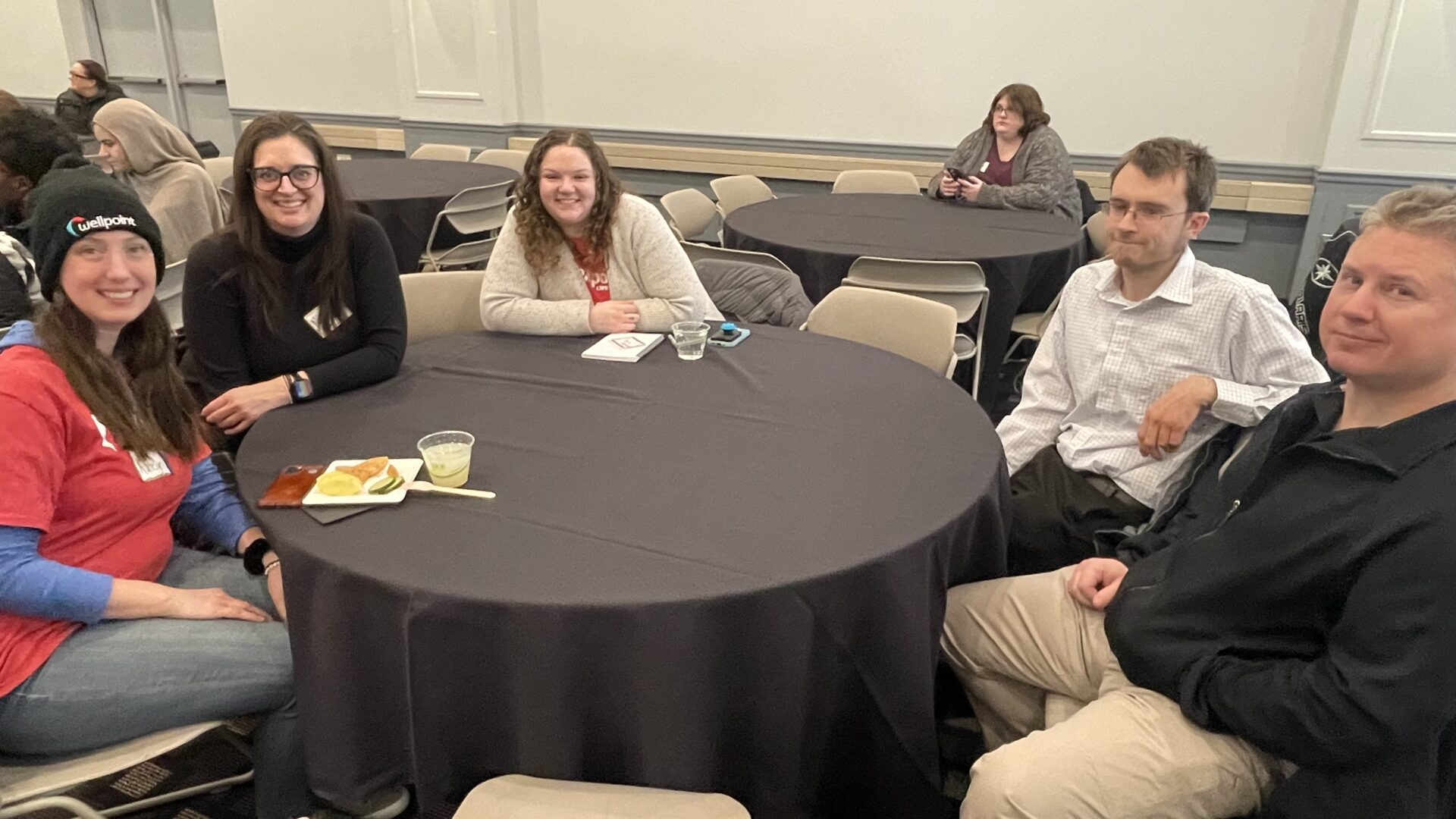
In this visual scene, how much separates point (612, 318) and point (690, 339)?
1.07 feet

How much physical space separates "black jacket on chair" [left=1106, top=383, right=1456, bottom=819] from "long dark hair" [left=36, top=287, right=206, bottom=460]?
1.81 metres

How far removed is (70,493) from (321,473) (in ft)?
1.31

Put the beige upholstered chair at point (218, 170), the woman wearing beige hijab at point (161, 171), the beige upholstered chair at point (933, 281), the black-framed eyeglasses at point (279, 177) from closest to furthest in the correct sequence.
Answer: the black-framed eyeglasses at point (279, 177)
the beige upholstered chair at point (933, 281)
the woman wearing beige hijab at point (161, 171)
the beige upholstered chair at point (218, 170)

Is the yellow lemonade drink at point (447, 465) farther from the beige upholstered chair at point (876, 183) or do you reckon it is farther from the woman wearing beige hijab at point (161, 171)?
the beige upholstered chair at point (876, 183)

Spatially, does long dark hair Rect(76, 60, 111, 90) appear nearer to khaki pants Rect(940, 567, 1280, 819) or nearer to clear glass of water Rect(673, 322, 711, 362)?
clear glass of water Rect(673, 322, 711, 362)

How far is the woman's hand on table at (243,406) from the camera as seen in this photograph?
6.73 feet

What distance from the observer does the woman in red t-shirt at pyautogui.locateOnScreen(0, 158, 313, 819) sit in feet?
4.74

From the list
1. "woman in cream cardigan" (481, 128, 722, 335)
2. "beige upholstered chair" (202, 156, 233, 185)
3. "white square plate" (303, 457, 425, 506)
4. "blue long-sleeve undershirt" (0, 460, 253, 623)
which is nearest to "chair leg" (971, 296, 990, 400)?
"woman in cream cardigan" (481, 128, 722, 335)

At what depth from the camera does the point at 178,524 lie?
197 cm

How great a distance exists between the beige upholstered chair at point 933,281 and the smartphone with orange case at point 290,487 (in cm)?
218

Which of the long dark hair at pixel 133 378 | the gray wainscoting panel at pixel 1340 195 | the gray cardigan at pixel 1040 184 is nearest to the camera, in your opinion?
the long dark hair at pixel 133 378

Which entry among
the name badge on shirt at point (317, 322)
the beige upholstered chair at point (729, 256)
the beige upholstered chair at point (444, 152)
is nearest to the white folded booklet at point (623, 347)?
the name badge on shirt at point (317, 322)

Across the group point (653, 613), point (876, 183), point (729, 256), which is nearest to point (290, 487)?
point (653, 613)

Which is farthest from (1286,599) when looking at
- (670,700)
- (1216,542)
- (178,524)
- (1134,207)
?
(178,524)
